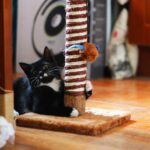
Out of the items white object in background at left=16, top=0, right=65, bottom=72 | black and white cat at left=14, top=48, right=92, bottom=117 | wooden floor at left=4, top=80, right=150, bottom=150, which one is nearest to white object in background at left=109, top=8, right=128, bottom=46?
white object in background at left=16, top=0, right=65, bottom=72

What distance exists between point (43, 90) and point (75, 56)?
20cm

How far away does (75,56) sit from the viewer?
172 centimetres

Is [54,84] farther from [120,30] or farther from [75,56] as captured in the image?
[120,30]

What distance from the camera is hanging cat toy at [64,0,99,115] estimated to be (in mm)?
1719

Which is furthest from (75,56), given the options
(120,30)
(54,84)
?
(120,30)

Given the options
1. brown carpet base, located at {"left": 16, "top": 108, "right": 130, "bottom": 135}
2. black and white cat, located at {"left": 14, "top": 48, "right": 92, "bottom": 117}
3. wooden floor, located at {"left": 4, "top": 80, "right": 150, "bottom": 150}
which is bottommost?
wooden floor, located at {"left": 4, "top": 80, "right": 150, "bottom": 150}

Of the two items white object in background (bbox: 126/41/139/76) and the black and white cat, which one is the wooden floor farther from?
white object in background (bbox: 126/41/139/76)

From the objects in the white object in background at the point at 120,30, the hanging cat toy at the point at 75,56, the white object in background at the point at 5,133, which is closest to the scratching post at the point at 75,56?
the hanging cat toy at the point at 75,56

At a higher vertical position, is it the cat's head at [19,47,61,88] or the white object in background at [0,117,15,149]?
the cat's head at [19,47,61,88]

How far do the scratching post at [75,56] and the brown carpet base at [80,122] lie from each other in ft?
0.30

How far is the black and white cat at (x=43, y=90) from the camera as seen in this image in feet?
5.59

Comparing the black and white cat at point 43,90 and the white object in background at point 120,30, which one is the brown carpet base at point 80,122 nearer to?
the black and white cat at point 43,90

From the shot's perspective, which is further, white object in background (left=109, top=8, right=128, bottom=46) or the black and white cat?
white object in background (left=109, top=8, right=128, bottom=46)

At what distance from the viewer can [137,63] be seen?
10.6 ft
